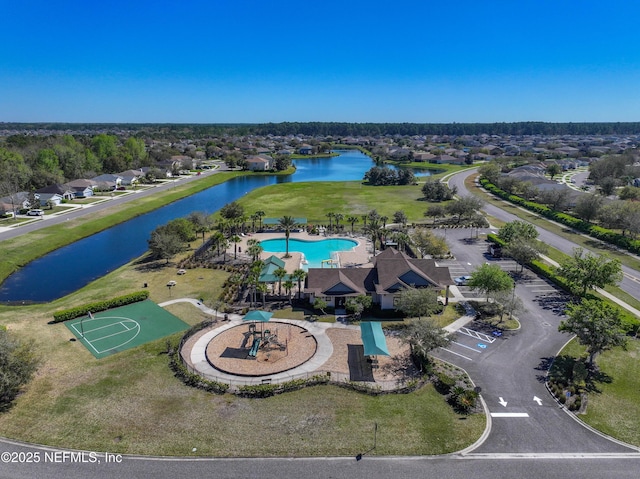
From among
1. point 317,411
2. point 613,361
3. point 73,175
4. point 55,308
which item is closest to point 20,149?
point 73,175

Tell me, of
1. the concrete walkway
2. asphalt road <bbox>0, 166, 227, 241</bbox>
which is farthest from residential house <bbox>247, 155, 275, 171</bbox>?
the concrete walkway

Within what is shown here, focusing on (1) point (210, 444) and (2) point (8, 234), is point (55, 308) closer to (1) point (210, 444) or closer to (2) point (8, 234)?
(1) point (210, 444)

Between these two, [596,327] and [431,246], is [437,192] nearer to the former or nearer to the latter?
[431,246]

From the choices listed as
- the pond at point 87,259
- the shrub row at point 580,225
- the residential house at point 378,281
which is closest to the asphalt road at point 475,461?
the residential house at point 378,281

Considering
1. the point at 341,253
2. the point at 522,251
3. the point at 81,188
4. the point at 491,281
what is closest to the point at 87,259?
the point at 341,253

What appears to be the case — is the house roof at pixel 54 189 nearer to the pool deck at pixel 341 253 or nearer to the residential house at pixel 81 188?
the residential house at pixel 81 188

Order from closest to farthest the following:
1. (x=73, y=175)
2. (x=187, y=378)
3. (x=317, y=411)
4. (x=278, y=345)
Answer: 1. (x=317, y=411)
2. (x=187, y=378)
3. (x=278, y=345)
4. (x=73, y=175)
